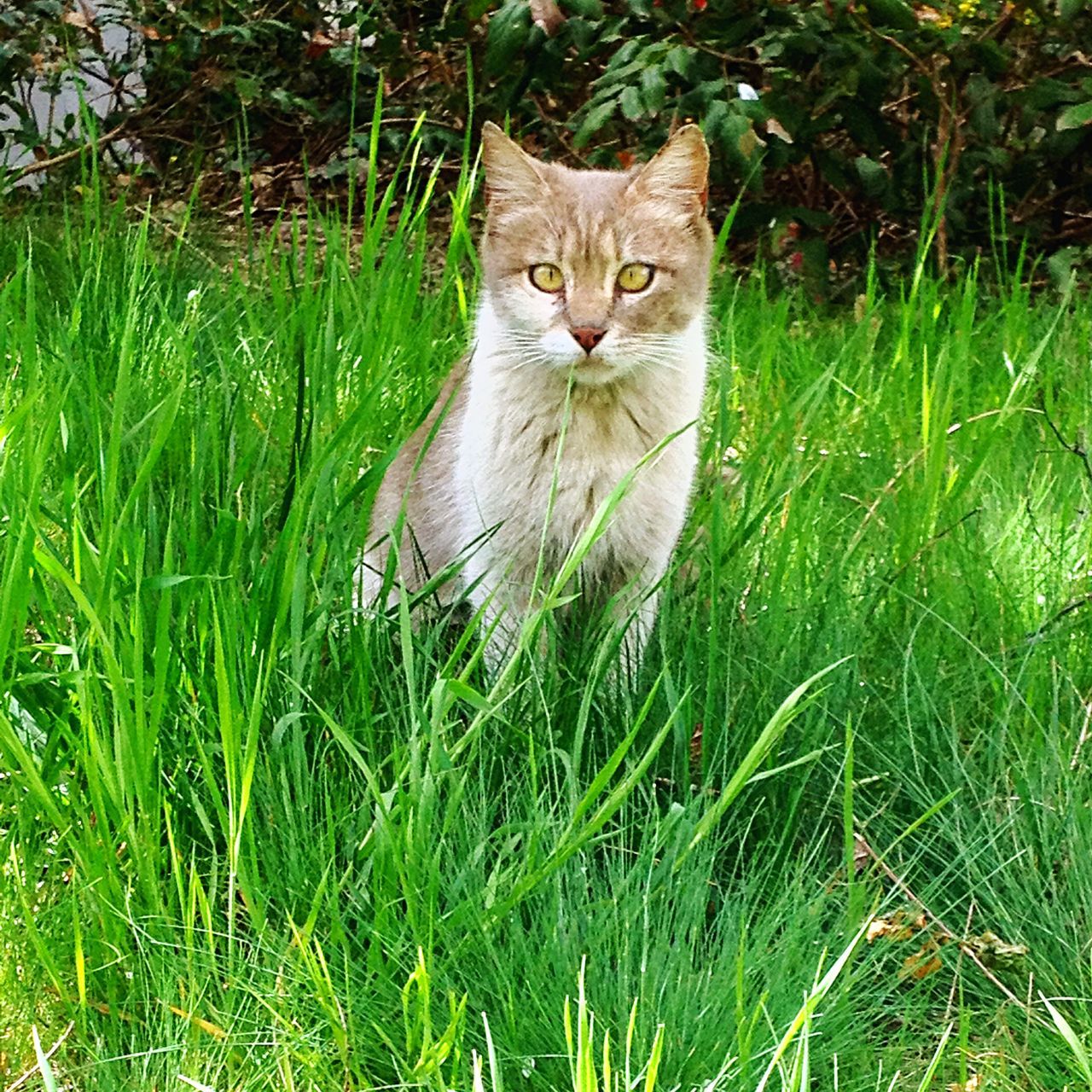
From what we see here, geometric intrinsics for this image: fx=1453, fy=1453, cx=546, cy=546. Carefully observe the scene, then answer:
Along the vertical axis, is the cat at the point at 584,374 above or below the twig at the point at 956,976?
above

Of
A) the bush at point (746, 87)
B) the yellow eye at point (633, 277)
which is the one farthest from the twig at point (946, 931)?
the bush at point (746, 87)

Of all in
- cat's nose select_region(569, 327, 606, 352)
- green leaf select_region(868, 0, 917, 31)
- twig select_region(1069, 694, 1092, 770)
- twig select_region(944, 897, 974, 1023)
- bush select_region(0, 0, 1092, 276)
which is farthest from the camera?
bush select_region(0, 0, 1092, 276)

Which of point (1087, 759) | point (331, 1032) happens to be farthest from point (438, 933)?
point (1087, 759)

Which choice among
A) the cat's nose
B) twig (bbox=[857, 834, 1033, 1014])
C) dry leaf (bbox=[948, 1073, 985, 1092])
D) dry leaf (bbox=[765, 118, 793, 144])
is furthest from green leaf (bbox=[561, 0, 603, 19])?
dry leaf (bbox=[948, 1073, 985, 1092])

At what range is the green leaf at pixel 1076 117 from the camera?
10.9 feet

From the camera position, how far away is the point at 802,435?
2582 mm

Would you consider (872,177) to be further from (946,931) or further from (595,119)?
(946,931)

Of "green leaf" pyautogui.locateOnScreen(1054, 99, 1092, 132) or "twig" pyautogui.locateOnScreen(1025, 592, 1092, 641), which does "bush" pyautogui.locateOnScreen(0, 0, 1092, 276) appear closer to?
"green leaf" pyautogui.locateOnScreen(1054, 99, 1092, 132)

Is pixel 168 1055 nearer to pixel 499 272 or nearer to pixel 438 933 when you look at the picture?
pixel 438 933

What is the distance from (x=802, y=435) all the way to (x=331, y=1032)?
1.61 m

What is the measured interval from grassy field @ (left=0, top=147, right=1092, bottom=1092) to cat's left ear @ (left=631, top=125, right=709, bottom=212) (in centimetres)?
35

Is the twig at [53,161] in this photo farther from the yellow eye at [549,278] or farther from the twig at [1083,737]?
the twig at [1083,737]

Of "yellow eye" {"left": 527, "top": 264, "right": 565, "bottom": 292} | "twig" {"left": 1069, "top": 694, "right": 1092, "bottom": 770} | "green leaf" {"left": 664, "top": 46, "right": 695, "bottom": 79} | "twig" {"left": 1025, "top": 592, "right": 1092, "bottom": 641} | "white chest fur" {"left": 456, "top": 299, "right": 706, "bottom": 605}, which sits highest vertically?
"green leaf" {"left": 664, "top": 46, "right": 695, "bottom": 79}

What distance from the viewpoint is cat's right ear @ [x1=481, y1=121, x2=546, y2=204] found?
2084 millimetres
